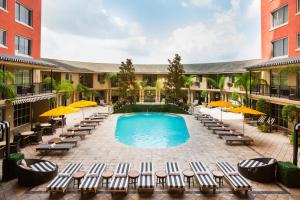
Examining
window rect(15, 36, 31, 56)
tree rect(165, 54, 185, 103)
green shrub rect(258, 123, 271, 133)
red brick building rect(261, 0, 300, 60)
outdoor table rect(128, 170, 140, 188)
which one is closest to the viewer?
outdoor table rect(128, 170, 140, 188)

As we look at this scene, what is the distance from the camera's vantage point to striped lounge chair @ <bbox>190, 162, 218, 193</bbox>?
→ 363 inches

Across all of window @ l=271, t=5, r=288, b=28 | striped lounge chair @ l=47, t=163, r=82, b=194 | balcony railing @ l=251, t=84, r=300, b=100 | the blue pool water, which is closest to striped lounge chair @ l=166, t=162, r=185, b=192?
striped lounge chair @ l=47, t=163, r=82, b=194

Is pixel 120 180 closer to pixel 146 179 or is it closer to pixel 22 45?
pixel 146 179

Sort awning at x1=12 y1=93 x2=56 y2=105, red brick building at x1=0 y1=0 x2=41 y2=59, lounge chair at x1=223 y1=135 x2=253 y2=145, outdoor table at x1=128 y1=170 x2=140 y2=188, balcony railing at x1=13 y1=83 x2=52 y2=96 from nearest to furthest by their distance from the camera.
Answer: outdoor table at x1=128 y1=170 x2=140 y2=188
lounge chair at x1=223 y1=135 x2=253 y2=145
awning at x1=12 y1=93 x2=56 y2=105
balcony railing at x1=13 y1=83 x2=52 y2=96
red brick building at x1=0 y1=0 x2=41 y2=59

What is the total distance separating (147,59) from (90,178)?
65099mm

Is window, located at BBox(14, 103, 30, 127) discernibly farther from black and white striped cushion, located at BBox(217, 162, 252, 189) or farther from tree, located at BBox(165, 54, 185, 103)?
tree, located at BBox(165, 54, 185, 103)

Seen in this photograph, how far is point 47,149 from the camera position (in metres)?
14.0

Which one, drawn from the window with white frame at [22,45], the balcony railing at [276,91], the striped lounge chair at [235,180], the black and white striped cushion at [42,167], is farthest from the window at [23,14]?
the balcony railing at [276,91]

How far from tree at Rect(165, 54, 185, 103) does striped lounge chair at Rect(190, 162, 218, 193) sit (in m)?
30.4

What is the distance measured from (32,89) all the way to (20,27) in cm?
679

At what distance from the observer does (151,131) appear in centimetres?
2436

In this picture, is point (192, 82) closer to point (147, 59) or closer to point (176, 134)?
point (176, 134)

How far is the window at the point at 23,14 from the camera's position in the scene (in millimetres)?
22641

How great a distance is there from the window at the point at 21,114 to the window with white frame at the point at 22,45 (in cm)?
552
